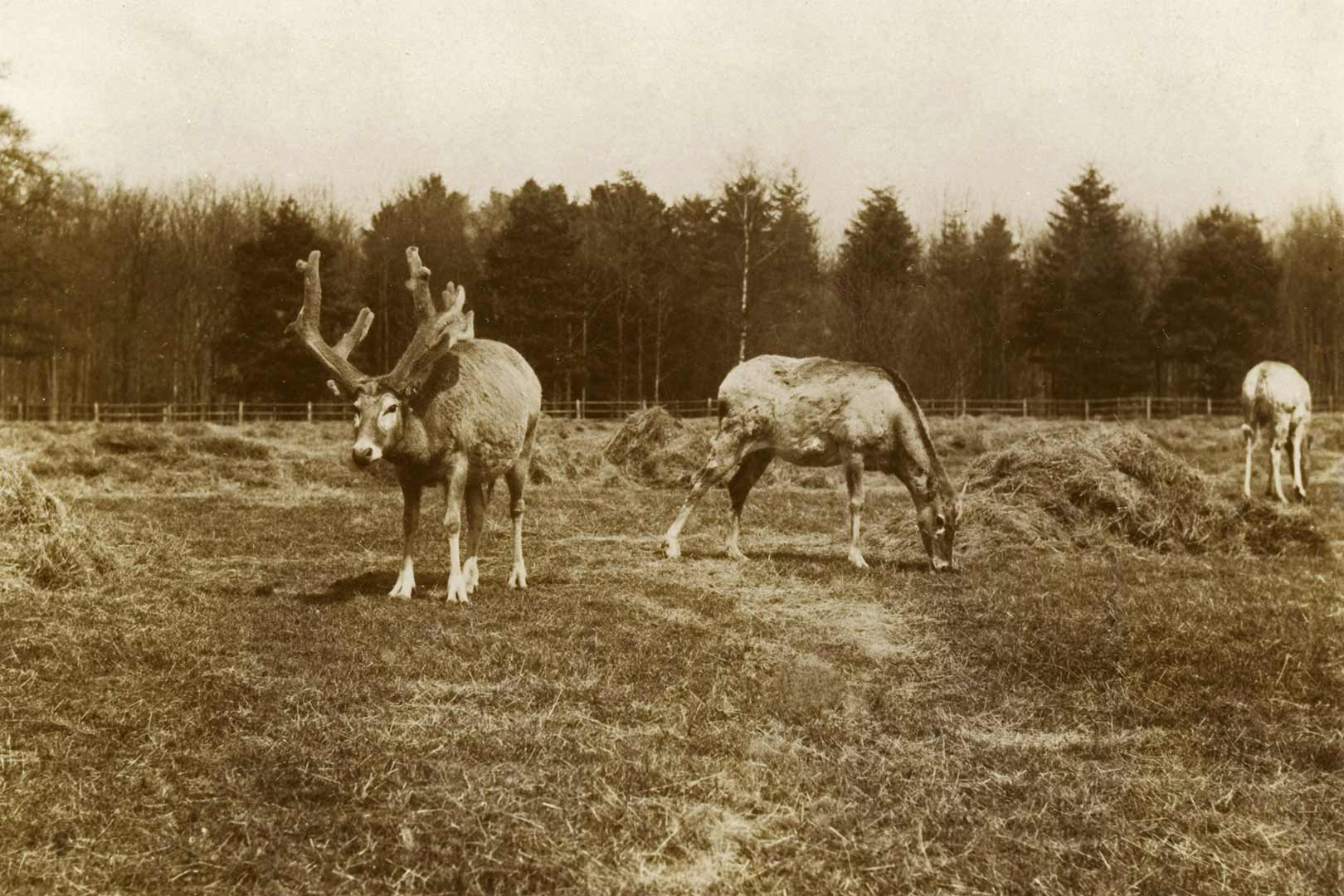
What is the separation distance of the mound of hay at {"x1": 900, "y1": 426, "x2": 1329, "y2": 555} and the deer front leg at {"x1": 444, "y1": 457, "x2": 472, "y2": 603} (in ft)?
20.1

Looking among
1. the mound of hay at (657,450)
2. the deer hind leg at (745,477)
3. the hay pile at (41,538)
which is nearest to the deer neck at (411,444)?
the hay pile at (41,538)

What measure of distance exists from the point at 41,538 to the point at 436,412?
4.02 meters

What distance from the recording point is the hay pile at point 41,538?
948 centimetres

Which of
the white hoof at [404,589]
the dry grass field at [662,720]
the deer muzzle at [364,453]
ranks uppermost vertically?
the deer muzzle at [364,453]

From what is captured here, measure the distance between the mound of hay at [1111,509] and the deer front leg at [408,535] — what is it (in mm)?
6459

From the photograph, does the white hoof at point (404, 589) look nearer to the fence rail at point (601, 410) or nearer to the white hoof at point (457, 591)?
the white hoof at point (457, 591)

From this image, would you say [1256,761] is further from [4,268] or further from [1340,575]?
[4,268]

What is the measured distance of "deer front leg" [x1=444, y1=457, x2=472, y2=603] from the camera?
30.6ft

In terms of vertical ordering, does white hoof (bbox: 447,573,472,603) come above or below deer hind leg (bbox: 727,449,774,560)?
below

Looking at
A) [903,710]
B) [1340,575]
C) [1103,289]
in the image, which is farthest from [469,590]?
[1103,289]

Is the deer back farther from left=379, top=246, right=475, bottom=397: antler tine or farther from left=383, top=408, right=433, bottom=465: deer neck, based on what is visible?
left=379, top=246, right=475, bottom=397: antler tine

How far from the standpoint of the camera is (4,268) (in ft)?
66.7

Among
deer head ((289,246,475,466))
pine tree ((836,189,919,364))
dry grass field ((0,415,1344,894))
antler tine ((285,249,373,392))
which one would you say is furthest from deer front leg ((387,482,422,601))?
pine tree ((836,189,919,364))

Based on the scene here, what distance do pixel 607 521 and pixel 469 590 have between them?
656 centimetres
